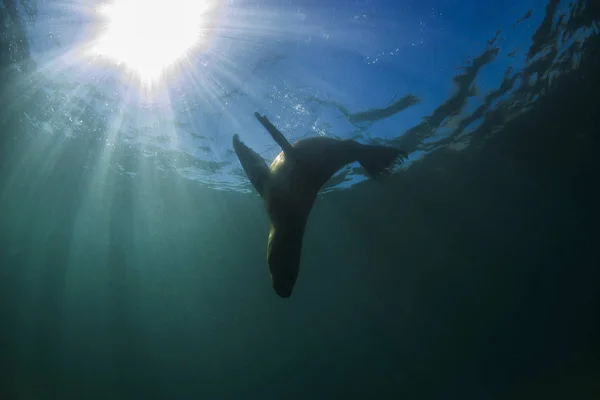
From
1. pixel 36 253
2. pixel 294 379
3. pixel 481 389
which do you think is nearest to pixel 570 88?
pixel 481 389

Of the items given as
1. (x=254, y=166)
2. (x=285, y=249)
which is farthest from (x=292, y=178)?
(x=285, y=249)

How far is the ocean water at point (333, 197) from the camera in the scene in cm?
970

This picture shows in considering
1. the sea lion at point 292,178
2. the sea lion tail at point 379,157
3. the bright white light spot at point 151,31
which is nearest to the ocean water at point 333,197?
the bright white light spot at point 151,31

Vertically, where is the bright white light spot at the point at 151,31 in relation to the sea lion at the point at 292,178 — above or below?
above

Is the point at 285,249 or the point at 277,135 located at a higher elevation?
the point at 277,135

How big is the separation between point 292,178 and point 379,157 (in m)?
1.28

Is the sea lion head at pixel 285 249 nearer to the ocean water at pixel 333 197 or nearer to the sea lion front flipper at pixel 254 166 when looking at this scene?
the sea lion front flipper at pixel 254 166

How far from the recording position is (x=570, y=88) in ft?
41.0

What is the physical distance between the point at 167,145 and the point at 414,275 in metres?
21.5

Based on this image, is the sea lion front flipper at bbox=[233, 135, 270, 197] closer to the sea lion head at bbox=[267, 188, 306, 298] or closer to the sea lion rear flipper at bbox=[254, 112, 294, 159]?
the sea lion rear flipper at bbox=[254, 112, 294, 159]

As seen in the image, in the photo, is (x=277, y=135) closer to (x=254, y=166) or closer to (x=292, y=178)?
(x=292, y=178)

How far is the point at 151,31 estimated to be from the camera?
903 centimetres

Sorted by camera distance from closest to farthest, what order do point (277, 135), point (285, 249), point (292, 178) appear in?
point (285, 249), point (277, 135), point (292, 178)

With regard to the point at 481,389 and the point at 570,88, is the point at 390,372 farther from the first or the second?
the point at 570,88
